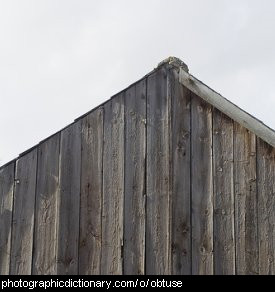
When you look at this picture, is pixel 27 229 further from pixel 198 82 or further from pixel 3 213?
pixel 198 82

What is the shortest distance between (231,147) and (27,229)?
1.90 meters

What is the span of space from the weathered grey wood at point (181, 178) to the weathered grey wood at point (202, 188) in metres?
0.04

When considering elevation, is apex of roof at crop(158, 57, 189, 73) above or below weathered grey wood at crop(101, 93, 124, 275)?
above

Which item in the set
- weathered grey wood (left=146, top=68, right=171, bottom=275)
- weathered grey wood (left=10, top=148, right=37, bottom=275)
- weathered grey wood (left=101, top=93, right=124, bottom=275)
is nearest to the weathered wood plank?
weathered grey wood (left=146, top=68, right=171, bottom=275)

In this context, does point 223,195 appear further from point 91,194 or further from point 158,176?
point 91,194

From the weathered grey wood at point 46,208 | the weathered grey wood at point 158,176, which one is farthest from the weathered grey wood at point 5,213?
the weathered grey wood at point 158,176

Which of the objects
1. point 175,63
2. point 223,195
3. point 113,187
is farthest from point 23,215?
point 175,63

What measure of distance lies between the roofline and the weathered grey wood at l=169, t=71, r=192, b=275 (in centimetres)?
8

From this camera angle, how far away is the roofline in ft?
18.4

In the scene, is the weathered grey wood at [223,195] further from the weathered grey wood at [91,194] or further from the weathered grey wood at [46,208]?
the weathered grey wood at [46,208]

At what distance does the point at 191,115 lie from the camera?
5.76 m

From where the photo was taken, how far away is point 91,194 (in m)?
5.65

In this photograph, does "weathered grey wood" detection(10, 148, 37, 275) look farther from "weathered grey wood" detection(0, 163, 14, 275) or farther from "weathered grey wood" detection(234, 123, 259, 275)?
"weathered grey wood" detection(234, 123, 259, 275)
